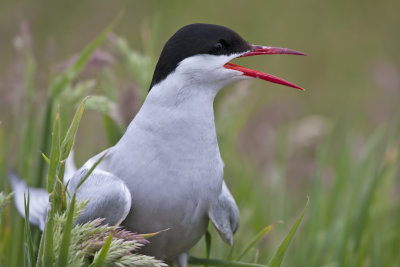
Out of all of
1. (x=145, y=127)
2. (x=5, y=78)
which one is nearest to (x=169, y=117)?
(x=145, y=127)

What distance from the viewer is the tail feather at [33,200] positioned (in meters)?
1.87

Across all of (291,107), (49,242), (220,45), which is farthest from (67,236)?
(291,107)

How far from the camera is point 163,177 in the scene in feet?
5.39

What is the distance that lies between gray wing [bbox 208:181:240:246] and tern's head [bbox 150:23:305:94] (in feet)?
1.09

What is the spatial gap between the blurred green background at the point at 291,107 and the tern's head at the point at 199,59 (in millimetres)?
344

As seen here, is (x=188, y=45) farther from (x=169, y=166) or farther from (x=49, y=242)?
(x=49, y=242)

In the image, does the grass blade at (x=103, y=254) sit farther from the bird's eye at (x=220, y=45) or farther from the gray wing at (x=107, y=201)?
the bird's eye at (x=220, y=45)

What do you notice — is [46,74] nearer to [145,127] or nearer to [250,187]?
[145,127]

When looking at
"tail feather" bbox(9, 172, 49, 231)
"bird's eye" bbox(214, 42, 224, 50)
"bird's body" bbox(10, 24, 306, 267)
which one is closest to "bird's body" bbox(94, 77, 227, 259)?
"bird's body" bbox(10, 24, 306, 267)

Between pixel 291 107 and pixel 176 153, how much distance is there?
6.67 feet

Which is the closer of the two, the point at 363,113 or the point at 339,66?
the point at 363,113

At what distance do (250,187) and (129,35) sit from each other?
9.60ft

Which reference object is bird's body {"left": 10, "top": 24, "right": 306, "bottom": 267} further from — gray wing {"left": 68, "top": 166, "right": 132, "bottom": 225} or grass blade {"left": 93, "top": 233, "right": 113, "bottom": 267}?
grass blade {"left": 93, "top": 233, "right": 113, "bottom": 267}

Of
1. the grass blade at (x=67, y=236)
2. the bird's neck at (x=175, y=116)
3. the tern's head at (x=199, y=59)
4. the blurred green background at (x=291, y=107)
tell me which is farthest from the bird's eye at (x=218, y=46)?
the grass blade at (x=67, y=236)
